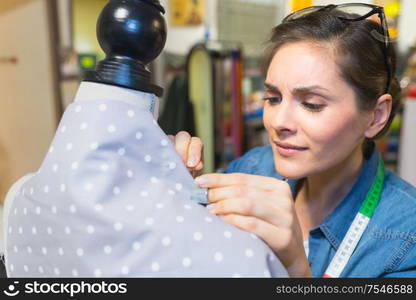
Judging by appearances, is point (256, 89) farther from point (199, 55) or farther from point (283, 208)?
point (283, 208)

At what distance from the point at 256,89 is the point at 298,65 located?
2.38 metres

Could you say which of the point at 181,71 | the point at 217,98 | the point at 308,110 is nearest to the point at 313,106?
the point at 308,110

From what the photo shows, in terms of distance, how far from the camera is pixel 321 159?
0.70 metres

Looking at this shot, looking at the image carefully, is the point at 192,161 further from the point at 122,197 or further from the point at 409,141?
the point at 409,141

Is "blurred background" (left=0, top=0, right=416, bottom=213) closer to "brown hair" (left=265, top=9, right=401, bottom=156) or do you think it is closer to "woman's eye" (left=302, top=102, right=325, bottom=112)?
"brown hair" (left=265, top=9, right=401, bottom=156)

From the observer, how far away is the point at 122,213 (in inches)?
12.4

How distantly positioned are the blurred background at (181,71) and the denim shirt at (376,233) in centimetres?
32

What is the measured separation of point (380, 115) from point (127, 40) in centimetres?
60

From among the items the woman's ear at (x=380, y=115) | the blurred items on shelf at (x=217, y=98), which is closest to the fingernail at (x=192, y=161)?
the woman's ear at (x=380, y=115)

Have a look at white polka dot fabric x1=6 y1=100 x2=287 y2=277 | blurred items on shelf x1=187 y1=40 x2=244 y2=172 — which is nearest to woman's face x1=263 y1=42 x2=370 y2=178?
white polka dot fabric x1=6 y1=100 x2=287 y2=277

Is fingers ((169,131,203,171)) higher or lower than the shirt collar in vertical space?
higher

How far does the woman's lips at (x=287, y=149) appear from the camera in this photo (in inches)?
26.5

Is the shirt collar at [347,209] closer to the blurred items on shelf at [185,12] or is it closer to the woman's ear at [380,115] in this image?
the woman's ear at [380,115]

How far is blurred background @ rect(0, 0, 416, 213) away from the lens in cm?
116
